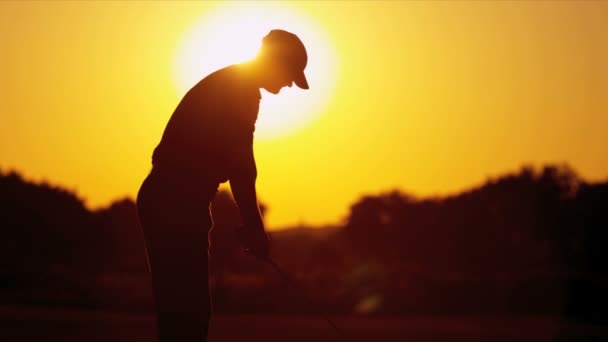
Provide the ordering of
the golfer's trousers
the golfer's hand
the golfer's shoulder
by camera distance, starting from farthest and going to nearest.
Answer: the golfer's hand → the golfer's shoulder → the golfer's trousers

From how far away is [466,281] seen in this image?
41.0 m

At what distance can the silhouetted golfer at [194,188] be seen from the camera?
6926 mm

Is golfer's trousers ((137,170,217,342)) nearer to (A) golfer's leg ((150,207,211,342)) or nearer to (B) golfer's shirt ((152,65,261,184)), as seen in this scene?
(A) golfer's leg ((150,207,211,342))

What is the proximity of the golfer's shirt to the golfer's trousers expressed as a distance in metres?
0.11

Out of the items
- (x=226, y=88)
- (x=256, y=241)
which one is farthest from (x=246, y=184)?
(x=226, y=88)

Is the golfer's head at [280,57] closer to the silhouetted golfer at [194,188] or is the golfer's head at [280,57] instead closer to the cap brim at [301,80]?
the cap brim at [301,80]

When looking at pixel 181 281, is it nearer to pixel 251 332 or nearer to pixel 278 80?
pixel 278 80

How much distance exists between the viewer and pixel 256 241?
7.32 m

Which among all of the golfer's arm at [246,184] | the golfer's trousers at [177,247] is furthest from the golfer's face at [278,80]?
the golfer's trousers at [177,247]

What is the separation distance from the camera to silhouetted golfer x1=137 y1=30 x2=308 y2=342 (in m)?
6.93

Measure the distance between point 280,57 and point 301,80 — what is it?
24 cm

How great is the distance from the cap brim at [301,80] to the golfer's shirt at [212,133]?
18.0 inches

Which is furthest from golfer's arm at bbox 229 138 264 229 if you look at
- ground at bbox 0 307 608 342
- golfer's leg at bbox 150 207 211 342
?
ground at bbox 0 307 608 342

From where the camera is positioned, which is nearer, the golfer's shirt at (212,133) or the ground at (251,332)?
the golfer's shirt at (212,133)
